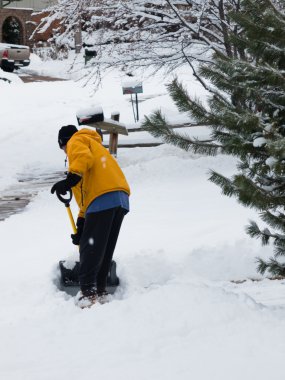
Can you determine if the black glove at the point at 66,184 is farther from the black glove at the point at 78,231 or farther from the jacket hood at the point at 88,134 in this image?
the black glove at the point at 78,231

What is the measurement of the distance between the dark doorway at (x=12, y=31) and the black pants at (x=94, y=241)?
118ft

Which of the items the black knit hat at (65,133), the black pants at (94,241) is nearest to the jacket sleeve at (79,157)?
the black knit hat at (65,133)

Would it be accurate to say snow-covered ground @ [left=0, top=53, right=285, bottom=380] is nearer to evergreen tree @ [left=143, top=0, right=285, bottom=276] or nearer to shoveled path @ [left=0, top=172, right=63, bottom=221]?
shoveled path @ [left=0, top=172, right=63, bottom=221]

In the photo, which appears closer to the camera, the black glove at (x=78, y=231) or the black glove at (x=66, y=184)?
the black glove at (x=66, y=184)

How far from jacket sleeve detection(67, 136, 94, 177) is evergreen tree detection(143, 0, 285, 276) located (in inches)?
29.3

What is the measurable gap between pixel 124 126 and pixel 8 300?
7.73 meters

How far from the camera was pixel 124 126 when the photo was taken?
543 inches

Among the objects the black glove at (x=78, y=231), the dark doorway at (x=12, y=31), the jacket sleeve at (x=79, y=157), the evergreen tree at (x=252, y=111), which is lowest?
the dark doorway at (x=12, y=31)

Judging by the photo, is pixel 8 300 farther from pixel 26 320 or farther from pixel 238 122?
pixel 238 122

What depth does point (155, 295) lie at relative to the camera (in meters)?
5.43

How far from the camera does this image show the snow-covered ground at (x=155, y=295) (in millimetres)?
4379

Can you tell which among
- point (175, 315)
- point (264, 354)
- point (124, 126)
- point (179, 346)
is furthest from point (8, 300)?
point (124, 126)

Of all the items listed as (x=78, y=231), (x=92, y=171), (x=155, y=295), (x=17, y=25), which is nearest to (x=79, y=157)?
(x=92, y=171)

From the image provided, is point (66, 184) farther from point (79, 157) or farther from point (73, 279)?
point (73, 279)
